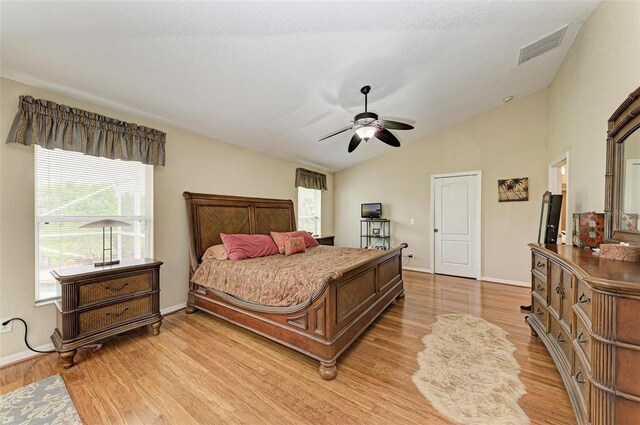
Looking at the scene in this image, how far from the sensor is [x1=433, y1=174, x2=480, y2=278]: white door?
4.93m

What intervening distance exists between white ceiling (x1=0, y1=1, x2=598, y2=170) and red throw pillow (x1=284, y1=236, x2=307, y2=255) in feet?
5.62

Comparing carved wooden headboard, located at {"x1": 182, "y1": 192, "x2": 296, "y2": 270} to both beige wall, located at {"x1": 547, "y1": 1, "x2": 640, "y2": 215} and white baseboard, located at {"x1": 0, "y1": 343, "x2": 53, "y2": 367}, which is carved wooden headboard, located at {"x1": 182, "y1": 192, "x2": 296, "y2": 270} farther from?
beige wall, located at {"x1": 547, "y1": 1, "x2": 640, "y2": 215}

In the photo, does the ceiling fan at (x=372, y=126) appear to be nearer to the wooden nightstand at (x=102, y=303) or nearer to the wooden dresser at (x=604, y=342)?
the wooden dresser at (x=604, y=342)

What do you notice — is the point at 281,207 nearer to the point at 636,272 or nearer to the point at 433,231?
the point at 433,231

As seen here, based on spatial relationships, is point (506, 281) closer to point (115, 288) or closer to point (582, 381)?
point (582, 381)

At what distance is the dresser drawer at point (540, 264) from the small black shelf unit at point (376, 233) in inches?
127

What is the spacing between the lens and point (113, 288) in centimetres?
244

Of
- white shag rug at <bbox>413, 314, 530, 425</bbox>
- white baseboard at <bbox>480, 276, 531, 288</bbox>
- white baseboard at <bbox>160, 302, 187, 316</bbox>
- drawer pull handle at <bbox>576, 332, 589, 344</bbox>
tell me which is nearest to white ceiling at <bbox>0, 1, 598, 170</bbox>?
white baseboard at <bbox>160, 302, 187, 316</bbox>

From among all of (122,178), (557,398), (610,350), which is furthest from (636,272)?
(122,178)

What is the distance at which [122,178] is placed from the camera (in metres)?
2.97

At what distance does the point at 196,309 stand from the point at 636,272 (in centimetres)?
400

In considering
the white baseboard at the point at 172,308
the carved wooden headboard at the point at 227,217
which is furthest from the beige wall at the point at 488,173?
the white baseboard at the point at 172,308

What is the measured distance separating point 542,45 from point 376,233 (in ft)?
13.4

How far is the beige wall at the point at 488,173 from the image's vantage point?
4.40 m
